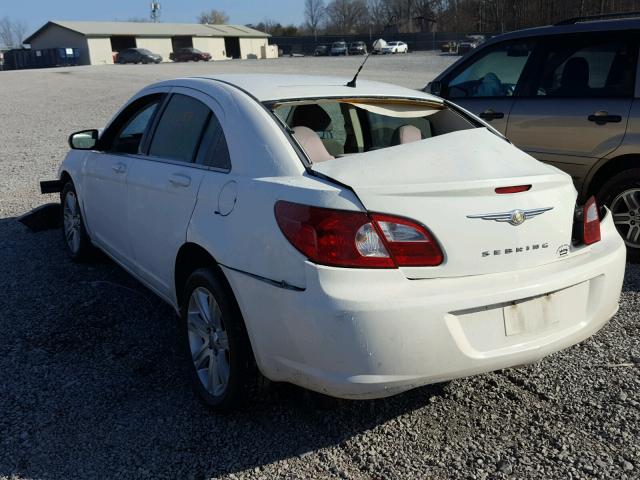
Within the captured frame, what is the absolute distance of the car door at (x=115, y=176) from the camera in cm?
432

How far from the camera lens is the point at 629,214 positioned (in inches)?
206

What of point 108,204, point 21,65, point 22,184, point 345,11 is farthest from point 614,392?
point 345,11

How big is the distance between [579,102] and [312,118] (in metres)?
2.68

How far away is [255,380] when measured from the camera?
3.03m

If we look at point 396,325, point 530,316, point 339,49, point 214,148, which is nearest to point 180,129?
point 214,148

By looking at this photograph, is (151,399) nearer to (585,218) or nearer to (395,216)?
(395,216)

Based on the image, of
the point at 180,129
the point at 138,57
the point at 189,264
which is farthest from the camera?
the point at 138,57

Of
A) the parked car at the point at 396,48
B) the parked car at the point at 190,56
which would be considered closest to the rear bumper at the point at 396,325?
the parked car at the point at 396,48

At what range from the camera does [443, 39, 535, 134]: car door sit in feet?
19.7

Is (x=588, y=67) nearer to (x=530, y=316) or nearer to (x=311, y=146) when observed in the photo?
(x=311, y=146)

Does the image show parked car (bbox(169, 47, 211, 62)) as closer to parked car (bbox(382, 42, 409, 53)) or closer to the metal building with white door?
the metal building with white door

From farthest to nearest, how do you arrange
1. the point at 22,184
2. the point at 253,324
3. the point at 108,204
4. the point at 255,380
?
the point at 22,184 < the point at 108,204 < the point at 255,380 < the point at 253,324

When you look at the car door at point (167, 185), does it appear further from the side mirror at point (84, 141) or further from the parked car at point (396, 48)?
the parked car at point (396, 48)

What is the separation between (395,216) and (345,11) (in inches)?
5326
